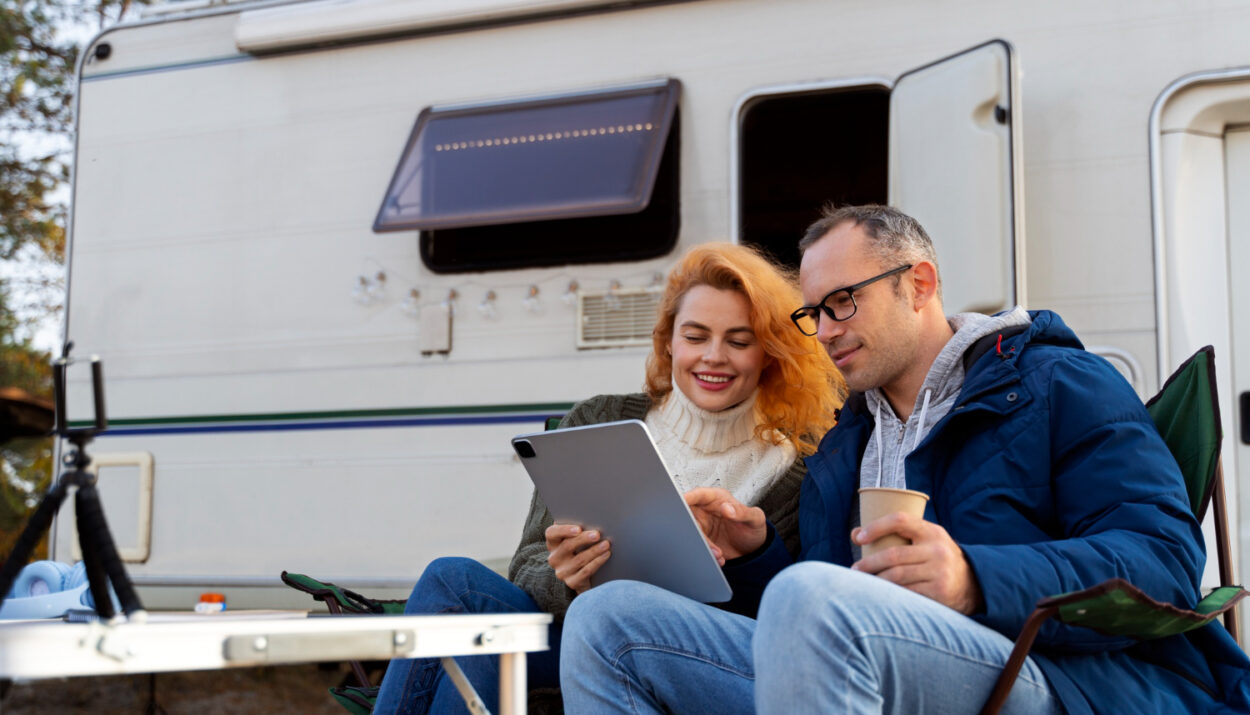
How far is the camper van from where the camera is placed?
3.05 metres

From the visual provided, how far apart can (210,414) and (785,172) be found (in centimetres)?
220

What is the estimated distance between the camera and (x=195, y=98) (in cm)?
400

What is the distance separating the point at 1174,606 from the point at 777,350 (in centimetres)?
102

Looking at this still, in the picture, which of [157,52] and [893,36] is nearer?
[893,36]

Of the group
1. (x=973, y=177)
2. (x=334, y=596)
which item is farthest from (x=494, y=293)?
(x=973, y=177)

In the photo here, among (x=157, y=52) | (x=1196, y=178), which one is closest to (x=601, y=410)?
(x=1196, y=178)

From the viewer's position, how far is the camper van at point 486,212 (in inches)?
120

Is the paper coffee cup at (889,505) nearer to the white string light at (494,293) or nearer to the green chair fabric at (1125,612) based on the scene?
the green chair fabric at (1125,612)

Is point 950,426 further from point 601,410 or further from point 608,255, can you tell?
point 608,255

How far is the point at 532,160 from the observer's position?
139 inches

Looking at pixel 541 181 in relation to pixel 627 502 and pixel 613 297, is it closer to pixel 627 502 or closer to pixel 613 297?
pixel 613 297

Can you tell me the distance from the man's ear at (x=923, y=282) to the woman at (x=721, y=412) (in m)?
0.44

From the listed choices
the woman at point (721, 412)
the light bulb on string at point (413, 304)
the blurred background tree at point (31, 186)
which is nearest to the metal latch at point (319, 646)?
the woman at point (721, 412)

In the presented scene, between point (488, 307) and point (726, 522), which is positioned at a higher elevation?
point (488, 307)
